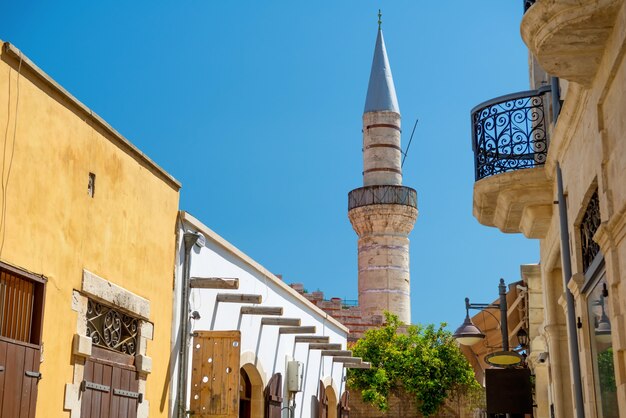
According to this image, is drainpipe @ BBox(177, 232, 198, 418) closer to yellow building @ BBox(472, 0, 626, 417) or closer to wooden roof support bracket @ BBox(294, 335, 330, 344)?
yellow building @ BBox(472, 0, 626, 417)

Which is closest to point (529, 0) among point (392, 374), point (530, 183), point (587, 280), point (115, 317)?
point (530, 183)

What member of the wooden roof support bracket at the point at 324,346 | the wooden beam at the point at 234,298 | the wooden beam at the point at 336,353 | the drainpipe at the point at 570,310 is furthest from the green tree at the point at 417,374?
the drainpipe at the point at 570,310

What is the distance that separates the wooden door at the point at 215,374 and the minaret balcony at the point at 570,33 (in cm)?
638

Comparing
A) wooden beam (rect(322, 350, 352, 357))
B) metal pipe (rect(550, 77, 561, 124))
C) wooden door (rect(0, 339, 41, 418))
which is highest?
metal pipe (rect(550, 77, 561, 124))

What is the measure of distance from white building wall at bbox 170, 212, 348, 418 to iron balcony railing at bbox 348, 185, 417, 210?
68.9 feet

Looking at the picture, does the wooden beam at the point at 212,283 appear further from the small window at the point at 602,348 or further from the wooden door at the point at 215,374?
the small window at the point at 602,348

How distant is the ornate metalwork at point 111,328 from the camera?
32.3 feet

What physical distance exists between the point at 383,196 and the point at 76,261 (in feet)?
109

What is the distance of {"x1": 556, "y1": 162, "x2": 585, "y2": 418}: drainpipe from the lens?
888cm

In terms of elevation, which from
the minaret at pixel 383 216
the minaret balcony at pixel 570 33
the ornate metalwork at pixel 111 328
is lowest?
the ornate metalwork at pixel 111 328

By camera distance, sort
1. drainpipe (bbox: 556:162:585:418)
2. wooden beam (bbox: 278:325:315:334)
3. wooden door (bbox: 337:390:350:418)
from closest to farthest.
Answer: drainpipe (bbox: 556:162:585:418), wooden beam (bbox: 278:325:315:334), wooden door (bbox: 337:390:350:418)

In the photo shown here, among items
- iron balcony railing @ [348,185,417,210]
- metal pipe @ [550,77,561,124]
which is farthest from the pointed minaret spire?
metal pipe @ [550,77,561,124]

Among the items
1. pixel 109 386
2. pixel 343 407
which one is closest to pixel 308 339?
pixel 343 407

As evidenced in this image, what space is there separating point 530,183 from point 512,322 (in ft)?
27.2
